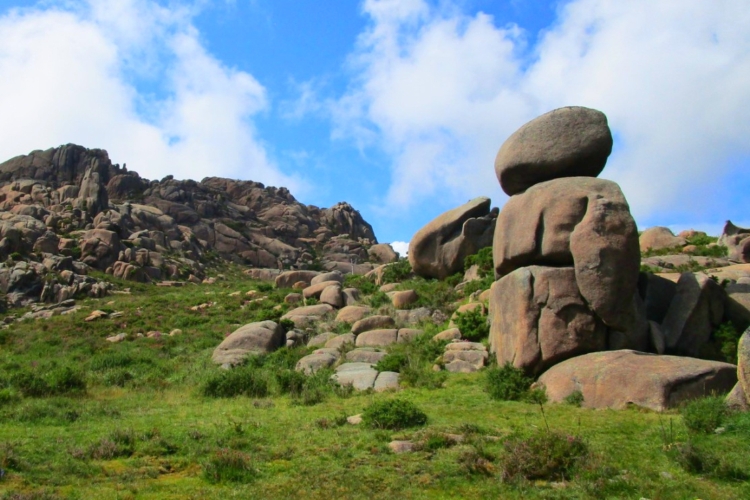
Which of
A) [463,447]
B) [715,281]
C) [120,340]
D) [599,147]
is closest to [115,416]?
[463,447]

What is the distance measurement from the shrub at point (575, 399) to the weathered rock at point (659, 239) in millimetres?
18593

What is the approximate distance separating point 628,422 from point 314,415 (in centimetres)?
670

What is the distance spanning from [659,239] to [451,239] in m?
10.7

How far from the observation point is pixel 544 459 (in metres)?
8.61


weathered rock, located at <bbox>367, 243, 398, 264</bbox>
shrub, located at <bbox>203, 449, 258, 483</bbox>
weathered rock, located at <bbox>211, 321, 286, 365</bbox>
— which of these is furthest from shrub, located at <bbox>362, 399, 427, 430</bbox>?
weathered rock, located at <bbox>367, 243, 398, 264</bbox>

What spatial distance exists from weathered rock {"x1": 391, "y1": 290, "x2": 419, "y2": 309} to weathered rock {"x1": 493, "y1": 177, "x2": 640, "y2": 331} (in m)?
9.89

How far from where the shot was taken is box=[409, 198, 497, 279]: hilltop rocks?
29.9m

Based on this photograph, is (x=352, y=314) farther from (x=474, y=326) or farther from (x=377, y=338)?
(x=474, y=326)

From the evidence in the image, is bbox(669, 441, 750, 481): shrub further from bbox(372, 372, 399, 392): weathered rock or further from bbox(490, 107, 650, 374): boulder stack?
bbox(372, 372, 399, 392): weathered rock

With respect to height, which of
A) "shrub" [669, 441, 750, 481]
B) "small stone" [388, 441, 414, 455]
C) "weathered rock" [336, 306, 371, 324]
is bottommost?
"small stone" [388, 441, 414, 455]

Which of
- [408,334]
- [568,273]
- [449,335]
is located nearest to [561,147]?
[568,273]

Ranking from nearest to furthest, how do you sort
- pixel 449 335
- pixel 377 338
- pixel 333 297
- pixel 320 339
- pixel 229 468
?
pixel 229 468 → pixel 449 335 → pixel 377 338 → pixel 320 339 → pixel 333 297

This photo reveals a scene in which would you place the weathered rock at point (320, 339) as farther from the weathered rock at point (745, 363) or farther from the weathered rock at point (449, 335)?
the weathered rock at point (745, 363)

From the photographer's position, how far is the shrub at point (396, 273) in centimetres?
3359
